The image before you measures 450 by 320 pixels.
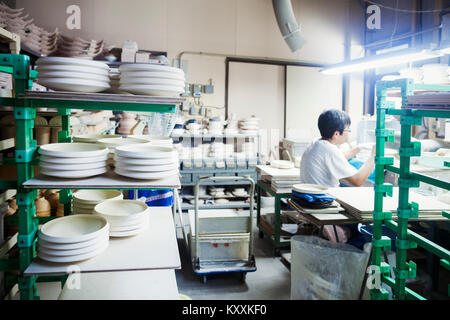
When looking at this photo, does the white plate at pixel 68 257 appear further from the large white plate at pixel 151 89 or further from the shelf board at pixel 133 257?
the large white plate at pixel 151 89

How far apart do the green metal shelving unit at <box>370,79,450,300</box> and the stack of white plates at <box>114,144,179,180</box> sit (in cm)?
147

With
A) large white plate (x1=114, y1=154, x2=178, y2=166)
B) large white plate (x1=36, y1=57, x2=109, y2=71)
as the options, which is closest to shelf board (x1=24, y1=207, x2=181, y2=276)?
large white plate (x1=114, y1=154, x2=178, y2=166)

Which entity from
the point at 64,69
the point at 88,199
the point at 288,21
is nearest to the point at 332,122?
the point at 88,199

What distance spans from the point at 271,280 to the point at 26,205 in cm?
246

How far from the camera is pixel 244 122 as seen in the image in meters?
6.38

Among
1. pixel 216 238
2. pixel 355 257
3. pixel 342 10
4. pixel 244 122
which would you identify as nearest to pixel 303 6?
pixel 342 10

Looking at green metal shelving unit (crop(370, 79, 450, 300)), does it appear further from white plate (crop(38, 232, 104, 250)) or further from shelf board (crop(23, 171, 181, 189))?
white plate (crop(38, 232, 104, 250))

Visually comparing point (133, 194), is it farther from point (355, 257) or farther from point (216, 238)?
point (355, 257)

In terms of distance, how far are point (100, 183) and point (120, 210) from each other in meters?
0.54

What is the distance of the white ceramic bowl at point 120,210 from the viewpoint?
2.04 meters

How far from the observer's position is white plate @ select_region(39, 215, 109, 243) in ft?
6.08

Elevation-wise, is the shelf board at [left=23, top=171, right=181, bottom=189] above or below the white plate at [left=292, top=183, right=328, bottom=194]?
above

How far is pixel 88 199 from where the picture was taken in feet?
7.80
